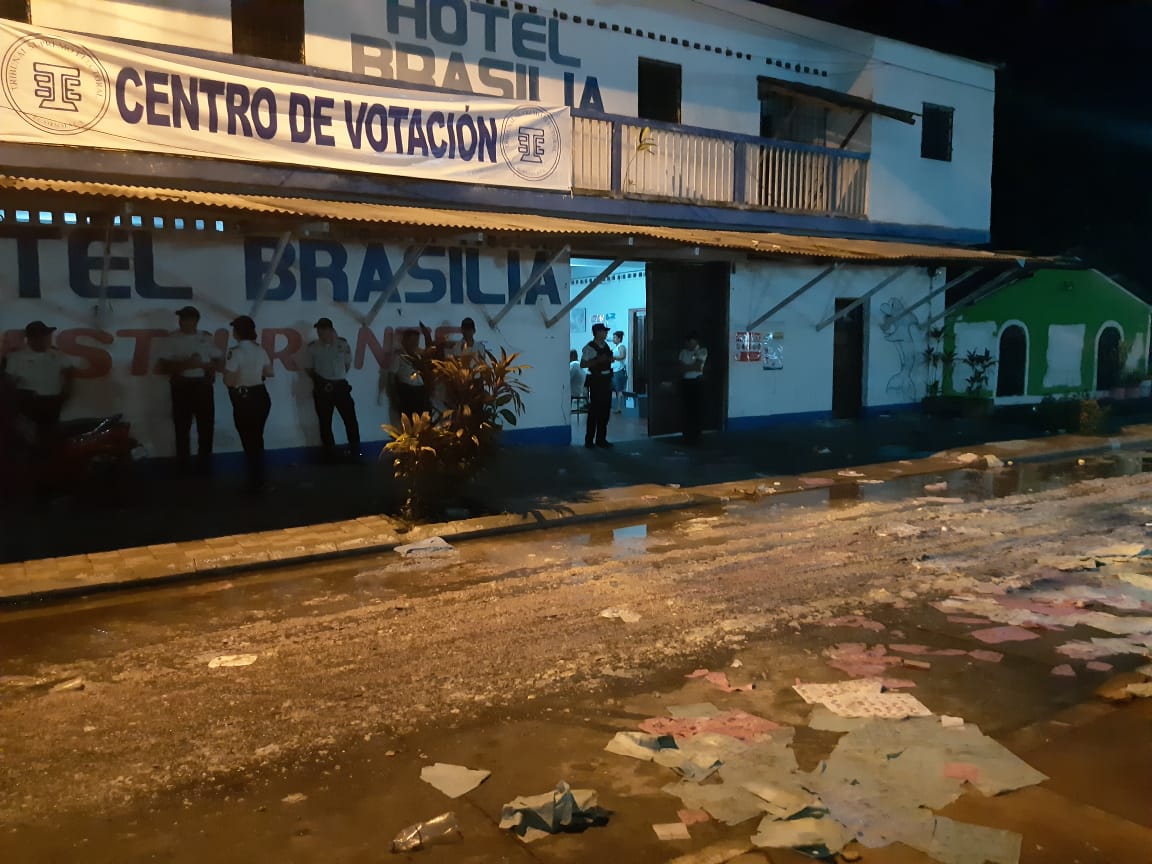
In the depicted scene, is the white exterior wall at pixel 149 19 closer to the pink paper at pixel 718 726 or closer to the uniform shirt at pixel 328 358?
the uniform shirt at pixel 328 358

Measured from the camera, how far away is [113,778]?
12.9 ft

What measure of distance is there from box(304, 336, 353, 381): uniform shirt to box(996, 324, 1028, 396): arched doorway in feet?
48.5

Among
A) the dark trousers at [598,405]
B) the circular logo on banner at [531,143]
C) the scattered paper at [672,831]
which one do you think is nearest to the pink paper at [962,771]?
the scattered paper at [672,831]

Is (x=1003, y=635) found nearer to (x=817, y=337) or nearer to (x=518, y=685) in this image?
(x=518, y=685)

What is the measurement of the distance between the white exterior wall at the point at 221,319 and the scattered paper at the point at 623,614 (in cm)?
639

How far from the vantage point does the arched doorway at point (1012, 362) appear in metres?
19.7

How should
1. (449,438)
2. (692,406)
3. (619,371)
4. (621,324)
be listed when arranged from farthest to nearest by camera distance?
(621,324) → (619,371) → (692,406) → (449,438)

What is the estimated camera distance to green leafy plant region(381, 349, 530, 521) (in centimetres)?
873

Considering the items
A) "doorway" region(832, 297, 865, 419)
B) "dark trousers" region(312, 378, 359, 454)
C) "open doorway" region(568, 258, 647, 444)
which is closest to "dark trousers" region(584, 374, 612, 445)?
"open doorway" region(568, 258, 647, 444)

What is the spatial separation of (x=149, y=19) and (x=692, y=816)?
10.2 meters

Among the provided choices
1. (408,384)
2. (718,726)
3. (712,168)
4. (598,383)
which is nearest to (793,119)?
(712,168)

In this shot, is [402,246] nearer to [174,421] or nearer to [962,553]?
[174,421]

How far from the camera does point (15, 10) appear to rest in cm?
940

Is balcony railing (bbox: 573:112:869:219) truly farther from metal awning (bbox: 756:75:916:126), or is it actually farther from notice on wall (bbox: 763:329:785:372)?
notice on wall (bbox: 763:329:785:372)
